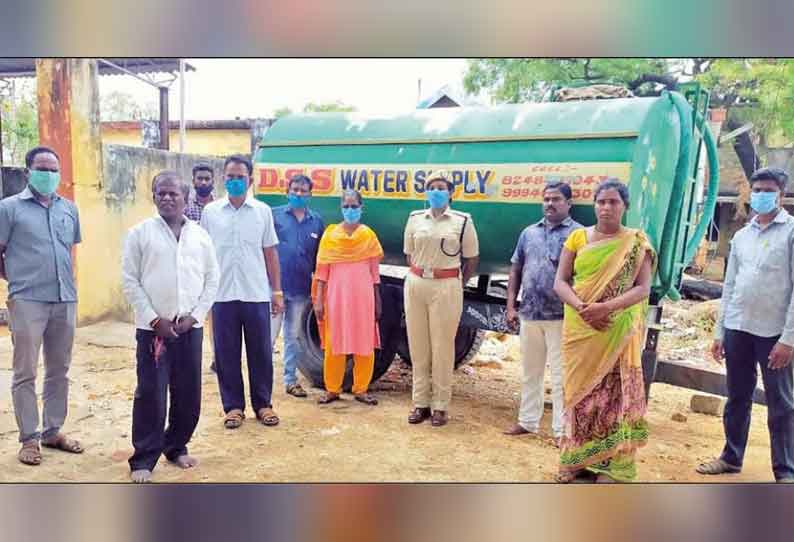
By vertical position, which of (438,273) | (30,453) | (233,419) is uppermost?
(438,273)

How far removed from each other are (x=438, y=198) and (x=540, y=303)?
0.69m

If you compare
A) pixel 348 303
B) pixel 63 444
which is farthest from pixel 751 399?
pixel 63 444

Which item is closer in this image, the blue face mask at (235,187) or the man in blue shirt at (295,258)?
the blue face mask at (235,187)

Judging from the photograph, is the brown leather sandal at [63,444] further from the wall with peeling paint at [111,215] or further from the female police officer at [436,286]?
the female police officer at [436,286]

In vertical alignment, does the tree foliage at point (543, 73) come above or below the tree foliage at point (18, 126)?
above

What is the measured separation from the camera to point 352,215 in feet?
11.1

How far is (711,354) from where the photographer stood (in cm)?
320

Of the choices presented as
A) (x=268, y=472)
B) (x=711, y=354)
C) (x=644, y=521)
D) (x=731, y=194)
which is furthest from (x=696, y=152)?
(x=268, y=472)

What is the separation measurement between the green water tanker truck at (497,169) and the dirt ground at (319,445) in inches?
15.1

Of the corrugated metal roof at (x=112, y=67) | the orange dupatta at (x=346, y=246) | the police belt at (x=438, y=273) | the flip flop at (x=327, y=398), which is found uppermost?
the corrugated metal roof at (x=112, y=67)

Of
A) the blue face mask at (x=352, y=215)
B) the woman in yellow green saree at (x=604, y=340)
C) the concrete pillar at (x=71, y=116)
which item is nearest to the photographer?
the woman in yellow green saree at (x=604, y=340)

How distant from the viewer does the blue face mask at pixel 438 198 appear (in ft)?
10.7

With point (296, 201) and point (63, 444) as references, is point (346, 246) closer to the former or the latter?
point (296, 201)

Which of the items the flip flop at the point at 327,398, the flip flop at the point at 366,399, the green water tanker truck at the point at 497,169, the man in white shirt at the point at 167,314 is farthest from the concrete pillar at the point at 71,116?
the flip flop at the point at 366,399
